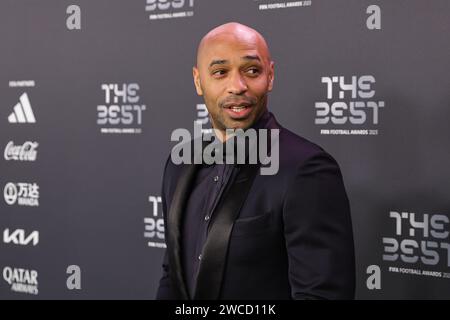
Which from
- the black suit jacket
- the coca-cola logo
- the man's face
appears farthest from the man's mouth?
the coca-cola logo

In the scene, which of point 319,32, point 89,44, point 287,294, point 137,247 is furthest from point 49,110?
point 287,294

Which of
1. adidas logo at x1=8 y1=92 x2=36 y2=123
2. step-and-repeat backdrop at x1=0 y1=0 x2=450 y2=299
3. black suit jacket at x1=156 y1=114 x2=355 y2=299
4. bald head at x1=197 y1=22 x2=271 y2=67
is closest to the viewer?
black suit jacket at x1=156 y1=114 x2=355 y2=299

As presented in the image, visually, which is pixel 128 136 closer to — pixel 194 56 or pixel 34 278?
pixel 194 56

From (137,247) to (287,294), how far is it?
1.51 m

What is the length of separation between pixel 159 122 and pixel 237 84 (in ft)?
4.30

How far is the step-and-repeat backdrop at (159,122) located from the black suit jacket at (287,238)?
0.84 m

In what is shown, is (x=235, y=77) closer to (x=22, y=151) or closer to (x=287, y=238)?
(x=287, y=238)

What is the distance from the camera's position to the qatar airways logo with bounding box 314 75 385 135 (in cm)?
207

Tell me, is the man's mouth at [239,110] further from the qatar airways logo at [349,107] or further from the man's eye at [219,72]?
the qatar airways logo at [349,107]

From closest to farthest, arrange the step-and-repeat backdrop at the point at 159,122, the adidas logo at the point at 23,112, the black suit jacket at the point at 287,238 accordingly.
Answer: the black suit jacket at the point at 287,238, the step-and-repeat backdrop at the point at 159,122, the adidas logo at the point at 23,112

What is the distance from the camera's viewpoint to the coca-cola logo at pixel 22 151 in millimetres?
3014

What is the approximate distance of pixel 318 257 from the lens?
1201mm

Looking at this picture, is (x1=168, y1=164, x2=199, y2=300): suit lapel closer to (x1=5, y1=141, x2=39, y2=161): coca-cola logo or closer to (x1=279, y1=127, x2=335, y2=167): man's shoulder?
(x1=279, y1=127, x2=335, y2=167): man's shoulder

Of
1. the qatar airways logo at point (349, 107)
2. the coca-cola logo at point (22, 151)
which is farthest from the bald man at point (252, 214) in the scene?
the coca-cola logo at point (22, 151)
